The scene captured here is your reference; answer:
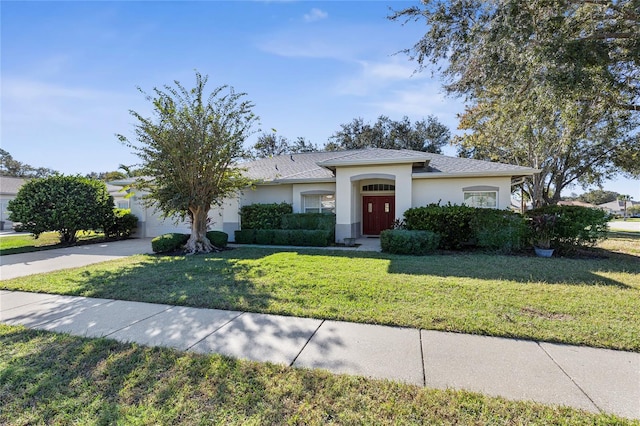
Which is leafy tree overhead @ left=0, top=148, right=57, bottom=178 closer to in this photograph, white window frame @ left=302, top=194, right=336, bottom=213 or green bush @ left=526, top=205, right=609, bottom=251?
white window frame @ left=302, top=194, right=336, bottom=213

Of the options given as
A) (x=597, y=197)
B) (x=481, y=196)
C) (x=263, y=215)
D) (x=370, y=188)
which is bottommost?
(x=263, y=215)

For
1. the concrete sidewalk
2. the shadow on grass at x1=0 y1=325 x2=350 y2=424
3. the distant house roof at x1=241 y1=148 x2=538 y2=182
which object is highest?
the distant house roof at x1=241 y1=148 x2=538 y2=182

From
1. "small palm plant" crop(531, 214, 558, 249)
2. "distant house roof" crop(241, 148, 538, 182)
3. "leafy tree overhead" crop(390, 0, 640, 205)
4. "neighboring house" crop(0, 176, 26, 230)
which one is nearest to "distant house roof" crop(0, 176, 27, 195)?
"neighboring house" crop(0, 176, 26, 230)

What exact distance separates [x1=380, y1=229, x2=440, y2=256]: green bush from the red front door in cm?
543

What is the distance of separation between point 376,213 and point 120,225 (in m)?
14.2

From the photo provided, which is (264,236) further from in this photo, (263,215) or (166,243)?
(166,243)

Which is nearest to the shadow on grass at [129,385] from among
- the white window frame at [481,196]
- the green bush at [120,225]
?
the white window frame at [481,196]

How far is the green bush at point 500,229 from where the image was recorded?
10.2 metres

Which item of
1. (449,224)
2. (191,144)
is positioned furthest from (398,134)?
(191,144)

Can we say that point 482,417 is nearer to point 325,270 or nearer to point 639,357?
point 639,357

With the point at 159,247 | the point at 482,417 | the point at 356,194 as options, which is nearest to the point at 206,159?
the point at 159,247

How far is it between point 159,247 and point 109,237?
300 inches

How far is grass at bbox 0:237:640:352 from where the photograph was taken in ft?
14.1

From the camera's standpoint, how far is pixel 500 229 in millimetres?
10281
